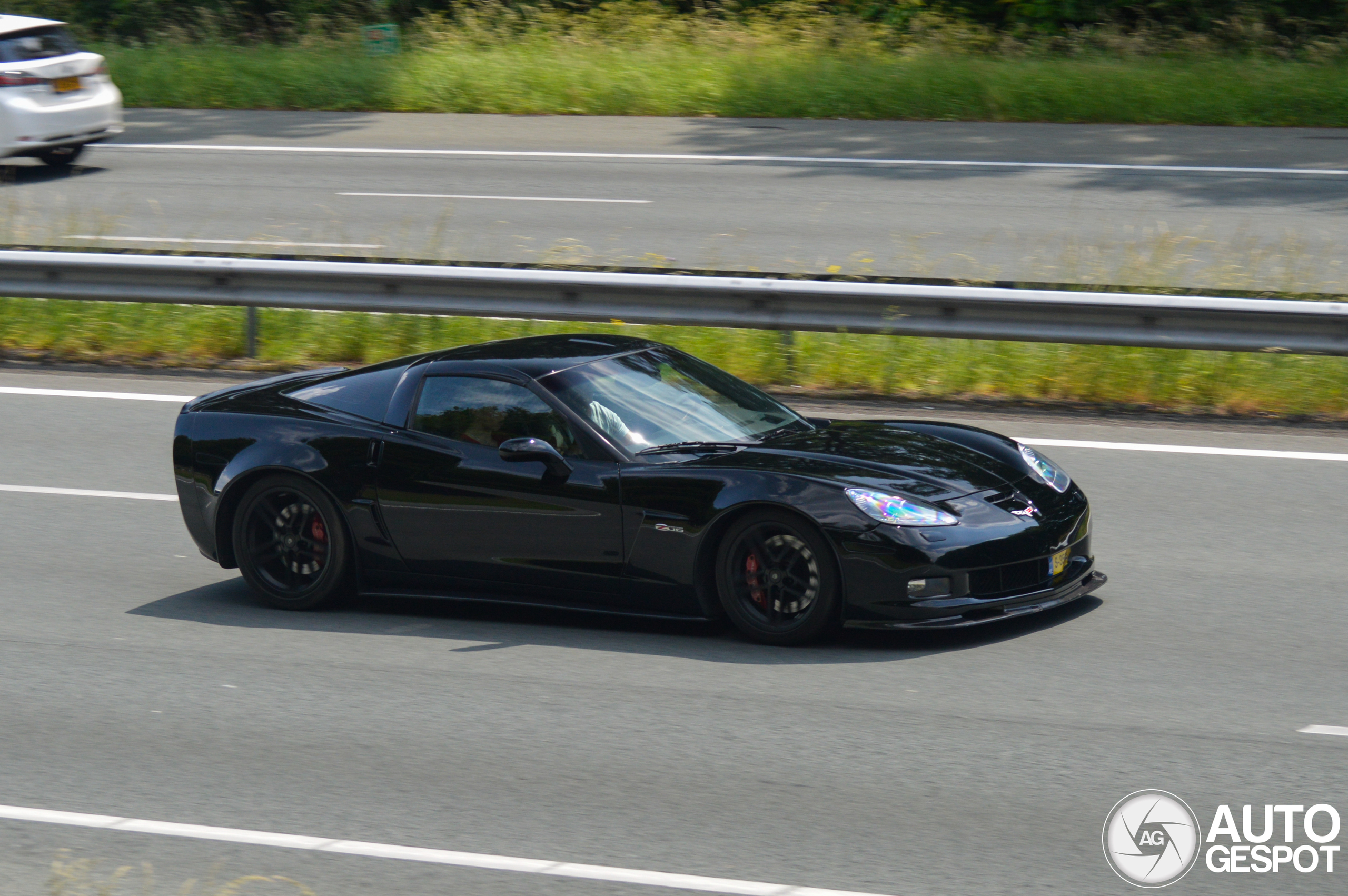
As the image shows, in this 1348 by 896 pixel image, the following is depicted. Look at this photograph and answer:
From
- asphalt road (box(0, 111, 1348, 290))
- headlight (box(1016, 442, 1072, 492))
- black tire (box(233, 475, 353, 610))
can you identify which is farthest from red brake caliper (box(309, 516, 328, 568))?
asphalt road (box(0, 111, 1348, 290))

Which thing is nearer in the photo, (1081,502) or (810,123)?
(1081,502)

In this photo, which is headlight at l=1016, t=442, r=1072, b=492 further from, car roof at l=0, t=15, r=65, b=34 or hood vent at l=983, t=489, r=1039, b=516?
car roof at l=0, t=15, r=65, b=34

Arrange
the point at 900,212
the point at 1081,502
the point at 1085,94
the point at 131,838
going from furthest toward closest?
the point at 1085,94 → the point at 900,212 → the point at 1081,502 → the point at 131,838

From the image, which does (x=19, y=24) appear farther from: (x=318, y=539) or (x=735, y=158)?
(x=318, y=539)

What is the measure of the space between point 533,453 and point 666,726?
1.49 meters

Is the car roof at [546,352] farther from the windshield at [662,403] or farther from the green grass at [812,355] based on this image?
the green grass at [812,355]

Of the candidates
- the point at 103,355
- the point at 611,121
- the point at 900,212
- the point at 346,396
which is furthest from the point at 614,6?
the point at 346,396

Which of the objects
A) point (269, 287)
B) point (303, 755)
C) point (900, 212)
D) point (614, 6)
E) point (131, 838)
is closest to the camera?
point (131, 838)

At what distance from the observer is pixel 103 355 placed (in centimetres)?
1334

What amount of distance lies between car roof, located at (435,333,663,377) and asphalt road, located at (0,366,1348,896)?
45.5 inches

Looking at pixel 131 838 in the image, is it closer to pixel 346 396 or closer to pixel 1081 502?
pixel 346 396

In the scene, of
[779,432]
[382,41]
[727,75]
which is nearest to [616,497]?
[779,432]

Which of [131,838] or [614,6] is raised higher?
[614,6]

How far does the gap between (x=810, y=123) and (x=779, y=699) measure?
17.1m
